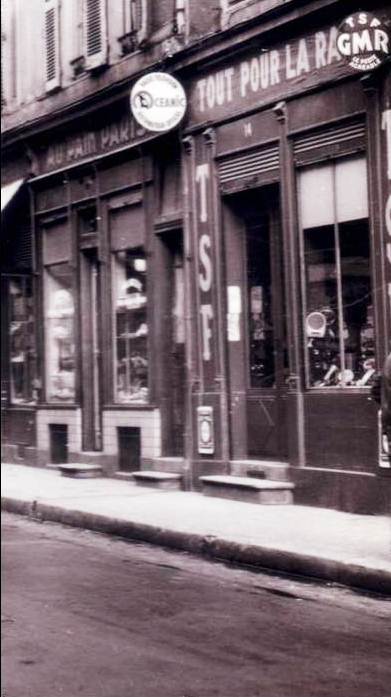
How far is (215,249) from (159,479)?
9.17 feet

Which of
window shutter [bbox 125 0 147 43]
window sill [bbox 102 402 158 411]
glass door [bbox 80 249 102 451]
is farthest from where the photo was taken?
glass door [bbox 80 249 102 451]

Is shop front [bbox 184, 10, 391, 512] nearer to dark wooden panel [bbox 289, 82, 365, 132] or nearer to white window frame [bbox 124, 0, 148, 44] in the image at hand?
dark wooden panel [bbox 289, 82, 365, 132]

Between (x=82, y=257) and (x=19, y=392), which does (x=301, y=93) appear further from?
(x=19, y=392)

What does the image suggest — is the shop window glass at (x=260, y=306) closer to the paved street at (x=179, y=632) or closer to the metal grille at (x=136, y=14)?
the paved street at (x=179, y=632)

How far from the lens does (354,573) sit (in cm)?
799

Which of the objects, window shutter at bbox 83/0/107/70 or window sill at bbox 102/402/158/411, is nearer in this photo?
window shutter at bbox 83/0/107/70

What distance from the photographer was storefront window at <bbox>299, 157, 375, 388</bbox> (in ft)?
36.6

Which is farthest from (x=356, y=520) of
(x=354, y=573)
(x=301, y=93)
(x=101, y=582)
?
(x=301, y=93)

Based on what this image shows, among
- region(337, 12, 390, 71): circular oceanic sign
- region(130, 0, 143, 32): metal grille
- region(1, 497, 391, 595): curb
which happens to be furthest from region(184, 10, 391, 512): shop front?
region(130, 0, 143, 32): metal grille

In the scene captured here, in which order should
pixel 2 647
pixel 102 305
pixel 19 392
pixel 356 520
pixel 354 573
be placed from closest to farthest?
1. pixel 2 647
2. pixel 354 573
3. pixel 356 520
4. pixel 102 305
5. pixel 19 392

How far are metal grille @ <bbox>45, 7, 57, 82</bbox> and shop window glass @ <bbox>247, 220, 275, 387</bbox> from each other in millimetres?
5411

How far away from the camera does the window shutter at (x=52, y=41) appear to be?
4.95m

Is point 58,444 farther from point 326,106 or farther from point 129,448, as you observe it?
point 326,106

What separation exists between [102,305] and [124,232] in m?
1.12
